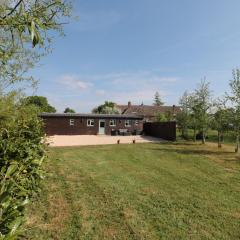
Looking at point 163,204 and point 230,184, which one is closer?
point 163,204

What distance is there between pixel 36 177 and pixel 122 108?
6266 centimetres

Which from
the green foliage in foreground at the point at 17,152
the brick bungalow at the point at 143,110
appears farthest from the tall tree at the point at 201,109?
the brick bungalow at the point at 143,110

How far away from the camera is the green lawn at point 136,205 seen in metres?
5.38

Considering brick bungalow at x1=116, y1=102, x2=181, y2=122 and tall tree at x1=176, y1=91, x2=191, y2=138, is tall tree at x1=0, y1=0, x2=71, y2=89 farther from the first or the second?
brick bungalow at x1=116, y1=102, x2=181, y2=122

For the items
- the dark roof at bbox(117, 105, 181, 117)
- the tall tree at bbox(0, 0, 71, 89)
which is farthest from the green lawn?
the dark roof at bbox(117, 105, 181, 117)

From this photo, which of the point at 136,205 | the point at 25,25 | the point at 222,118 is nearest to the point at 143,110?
the point at 222,118

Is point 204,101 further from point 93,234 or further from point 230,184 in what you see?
point 93,234

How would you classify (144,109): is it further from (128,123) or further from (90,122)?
(90,122)

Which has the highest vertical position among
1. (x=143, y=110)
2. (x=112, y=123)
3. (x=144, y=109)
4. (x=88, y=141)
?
(x=144, y=109)

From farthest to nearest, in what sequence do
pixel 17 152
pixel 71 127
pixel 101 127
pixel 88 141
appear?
pixel 101 127 → pixel 71 127 → pixel 88 141 → pixel 17 152

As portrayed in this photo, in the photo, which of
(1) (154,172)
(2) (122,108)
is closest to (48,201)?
(1) (154,172)

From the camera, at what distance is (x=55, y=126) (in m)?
32.8

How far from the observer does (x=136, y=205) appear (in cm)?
687

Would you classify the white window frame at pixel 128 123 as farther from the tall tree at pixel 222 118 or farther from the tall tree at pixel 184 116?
the tall tree at pixel 222 118
